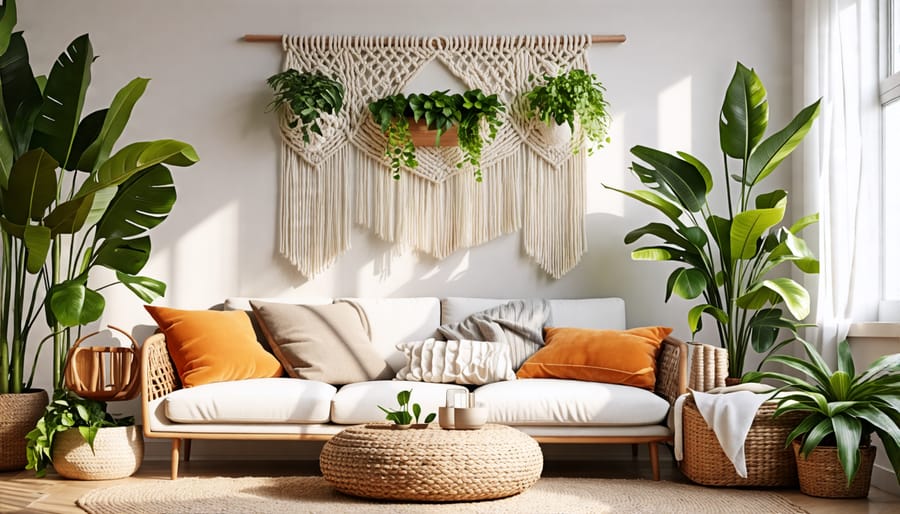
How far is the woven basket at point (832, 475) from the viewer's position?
321cm

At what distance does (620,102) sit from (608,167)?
0.34 meters

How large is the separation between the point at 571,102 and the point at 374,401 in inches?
68.5

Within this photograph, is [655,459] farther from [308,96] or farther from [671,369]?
[308,96]

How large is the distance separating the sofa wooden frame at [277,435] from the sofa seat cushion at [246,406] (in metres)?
0.06

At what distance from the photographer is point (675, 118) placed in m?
4.42

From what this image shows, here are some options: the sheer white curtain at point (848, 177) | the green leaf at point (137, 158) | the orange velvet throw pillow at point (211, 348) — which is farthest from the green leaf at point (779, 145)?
the green leaf at point (137, 158)

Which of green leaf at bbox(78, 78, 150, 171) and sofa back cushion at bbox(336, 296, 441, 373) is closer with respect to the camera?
green leaf at bbox(78, 78, 150, 171)

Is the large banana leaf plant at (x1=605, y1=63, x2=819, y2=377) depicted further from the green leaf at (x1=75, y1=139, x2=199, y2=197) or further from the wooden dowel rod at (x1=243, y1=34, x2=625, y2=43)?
the green leaf at (x1=75, y1=139, x2=199, y2=197)

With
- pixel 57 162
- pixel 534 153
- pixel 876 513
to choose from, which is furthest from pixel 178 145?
pixel 876 513

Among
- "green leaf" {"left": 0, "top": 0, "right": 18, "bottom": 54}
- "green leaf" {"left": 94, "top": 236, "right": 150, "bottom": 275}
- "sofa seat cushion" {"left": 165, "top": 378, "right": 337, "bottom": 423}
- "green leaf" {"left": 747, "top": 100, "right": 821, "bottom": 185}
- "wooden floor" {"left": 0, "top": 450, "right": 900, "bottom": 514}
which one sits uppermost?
"green leaf" {"left": 0, "top": 0, "right": 18, "bottom": 54}

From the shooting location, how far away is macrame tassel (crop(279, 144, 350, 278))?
4.34 metres

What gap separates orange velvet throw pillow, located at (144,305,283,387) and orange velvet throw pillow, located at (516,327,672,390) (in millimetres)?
1155

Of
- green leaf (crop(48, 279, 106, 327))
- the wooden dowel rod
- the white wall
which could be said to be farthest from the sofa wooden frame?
the wooden dowel rod

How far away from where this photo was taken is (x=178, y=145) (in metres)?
3.53
